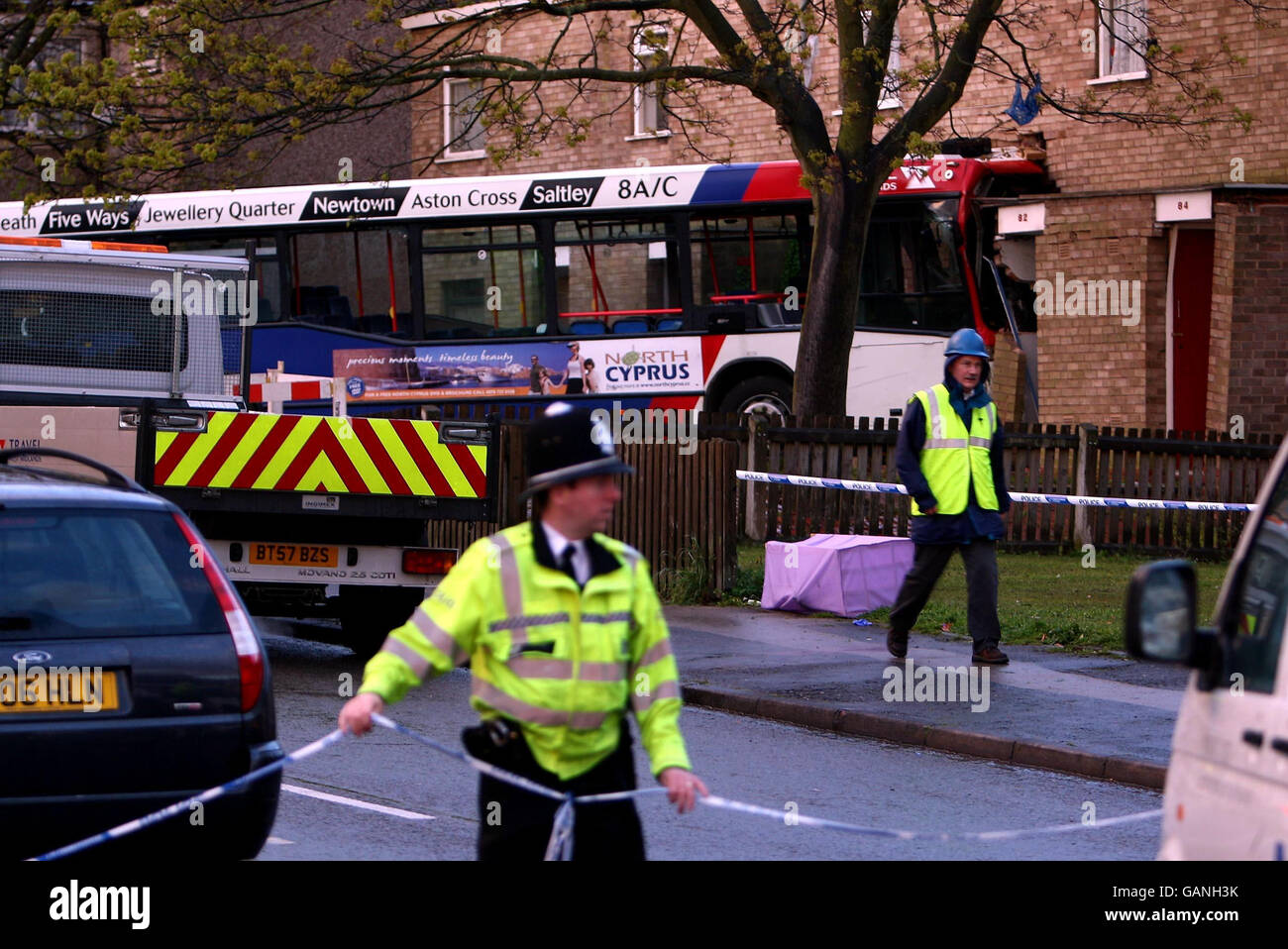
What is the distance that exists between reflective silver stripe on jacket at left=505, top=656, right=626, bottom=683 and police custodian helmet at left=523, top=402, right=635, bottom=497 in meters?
0.39

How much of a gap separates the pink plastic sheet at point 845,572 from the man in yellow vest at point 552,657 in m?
9.67

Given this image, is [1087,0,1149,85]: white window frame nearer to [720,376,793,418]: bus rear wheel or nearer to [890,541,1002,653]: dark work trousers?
[720,376,793,418]: bus rear wheel

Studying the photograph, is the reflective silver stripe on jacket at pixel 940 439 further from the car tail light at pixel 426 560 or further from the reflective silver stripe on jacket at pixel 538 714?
the reflective silver stripe on jacket at pixel 538 714

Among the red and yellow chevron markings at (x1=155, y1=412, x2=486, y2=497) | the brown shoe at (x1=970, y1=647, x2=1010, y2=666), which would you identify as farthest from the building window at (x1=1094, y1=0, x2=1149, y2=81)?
the red and yellow chevron markings at (x1=155, y1=412, x2=486, y2=497)

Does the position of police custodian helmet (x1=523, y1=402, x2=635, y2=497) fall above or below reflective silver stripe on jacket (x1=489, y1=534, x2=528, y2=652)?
above

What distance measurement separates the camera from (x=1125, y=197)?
22.8 m

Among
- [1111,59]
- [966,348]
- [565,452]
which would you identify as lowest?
[565,452]

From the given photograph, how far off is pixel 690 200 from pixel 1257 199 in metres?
6.71

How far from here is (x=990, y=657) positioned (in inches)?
444

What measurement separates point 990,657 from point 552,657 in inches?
295

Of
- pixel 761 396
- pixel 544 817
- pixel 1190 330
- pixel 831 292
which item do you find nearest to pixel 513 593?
pixel 544 817

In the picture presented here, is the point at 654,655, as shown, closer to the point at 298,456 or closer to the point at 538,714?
the point at 538,714

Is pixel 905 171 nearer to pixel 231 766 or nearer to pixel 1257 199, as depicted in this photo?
pixel 1257 199

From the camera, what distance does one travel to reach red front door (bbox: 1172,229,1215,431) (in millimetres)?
22859
